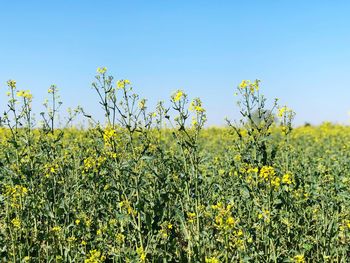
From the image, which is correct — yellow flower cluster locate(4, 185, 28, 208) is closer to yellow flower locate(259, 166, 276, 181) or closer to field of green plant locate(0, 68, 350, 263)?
field of green plant locate(0, 68, 350, 263)

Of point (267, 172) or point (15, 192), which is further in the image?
point (15, 192)

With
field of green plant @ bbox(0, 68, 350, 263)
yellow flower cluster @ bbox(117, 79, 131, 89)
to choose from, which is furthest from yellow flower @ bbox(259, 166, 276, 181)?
yellow flower cluster @ bbox(117, 79, 131, 89)

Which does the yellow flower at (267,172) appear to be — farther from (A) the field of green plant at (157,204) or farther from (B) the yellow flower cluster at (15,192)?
(B) the yellow flower cluster at (15,192)

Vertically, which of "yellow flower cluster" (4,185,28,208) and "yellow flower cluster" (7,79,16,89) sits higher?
"yellow flower cluster" (7,79,16,89)

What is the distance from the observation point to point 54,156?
6090mm

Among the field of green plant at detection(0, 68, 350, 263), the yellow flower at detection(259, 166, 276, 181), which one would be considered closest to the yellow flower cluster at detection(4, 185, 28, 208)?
the field of green plant at detection(0, 68, 350, 263)

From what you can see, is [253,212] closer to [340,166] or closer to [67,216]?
[67,216]

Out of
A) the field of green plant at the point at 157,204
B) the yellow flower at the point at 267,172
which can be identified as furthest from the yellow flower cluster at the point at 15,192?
the yellow flower at the point at 267,172

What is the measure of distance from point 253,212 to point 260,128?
1.01 metres

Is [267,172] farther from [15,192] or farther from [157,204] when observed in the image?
[15,192]

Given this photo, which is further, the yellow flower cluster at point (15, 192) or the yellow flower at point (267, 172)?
the yellow flower cluster at point (15, 192)

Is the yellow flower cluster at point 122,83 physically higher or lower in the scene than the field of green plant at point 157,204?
higher

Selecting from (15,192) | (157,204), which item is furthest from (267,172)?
(15,192)

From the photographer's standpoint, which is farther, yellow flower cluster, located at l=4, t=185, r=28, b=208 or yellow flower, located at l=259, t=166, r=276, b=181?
yellow flower cluster, located at l=4, t=185, r=28, b=208
